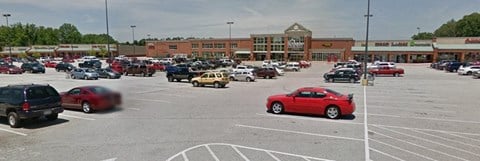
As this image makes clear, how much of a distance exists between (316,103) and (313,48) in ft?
253

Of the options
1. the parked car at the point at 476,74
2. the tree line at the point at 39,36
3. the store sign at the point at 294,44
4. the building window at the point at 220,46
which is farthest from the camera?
the tree line at the point at 39,36

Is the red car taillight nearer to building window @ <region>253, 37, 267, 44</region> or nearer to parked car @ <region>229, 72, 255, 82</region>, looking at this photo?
parked car @ <region>229, 72, 255, 82</region>

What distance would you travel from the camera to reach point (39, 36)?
124 metres

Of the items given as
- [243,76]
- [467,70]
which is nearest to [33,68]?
[243,76]

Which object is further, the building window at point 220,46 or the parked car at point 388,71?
the building window at point 220,46

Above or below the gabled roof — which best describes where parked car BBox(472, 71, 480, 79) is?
below

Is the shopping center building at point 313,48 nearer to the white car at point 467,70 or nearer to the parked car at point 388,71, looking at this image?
the white car at point 467,70

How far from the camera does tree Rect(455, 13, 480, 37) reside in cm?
9894

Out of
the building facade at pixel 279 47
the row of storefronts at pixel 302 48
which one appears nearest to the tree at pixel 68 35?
the row of storefronts at pixel 302 48

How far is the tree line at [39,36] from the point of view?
366ft

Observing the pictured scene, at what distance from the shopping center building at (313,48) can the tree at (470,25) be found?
35.6m

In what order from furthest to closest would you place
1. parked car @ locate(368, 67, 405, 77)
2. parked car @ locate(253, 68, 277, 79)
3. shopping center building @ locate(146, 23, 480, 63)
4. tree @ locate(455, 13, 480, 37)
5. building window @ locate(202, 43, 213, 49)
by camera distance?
tree @ locate(455, 13, 480, 37) < building window @ locate(202, 43, 213, 49) < shopping center building @ locate(146, 23, 480, 63) < parked car @ locate(368, 67, 405, 77) < parked car @ locate(253, 68, 277, 79)

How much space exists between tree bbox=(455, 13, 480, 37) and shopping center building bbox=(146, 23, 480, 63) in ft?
117

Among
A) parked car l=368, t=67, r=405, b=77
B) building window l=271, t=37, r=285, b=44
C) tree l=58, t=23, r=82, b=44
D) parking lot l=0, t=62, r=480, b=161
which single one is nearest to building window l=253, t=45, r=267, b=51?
building window l=271, t=37, r=285, b=44
